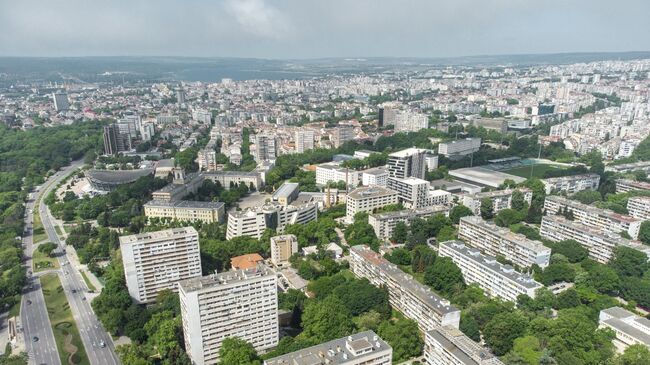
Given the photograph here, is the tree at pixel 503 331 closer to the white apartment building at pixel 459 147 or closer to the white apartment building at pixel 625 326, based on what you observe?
the white apartment building at pixel 625 326

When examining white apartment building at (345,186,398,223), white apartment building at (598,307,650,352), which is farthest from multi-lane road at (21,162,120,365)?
white apartment building at (598,307,650,352)

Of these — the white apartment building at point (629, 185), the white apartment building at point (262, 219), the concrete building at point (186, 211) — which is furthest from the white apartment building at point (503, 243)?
the white apartment building at point (629, 185)

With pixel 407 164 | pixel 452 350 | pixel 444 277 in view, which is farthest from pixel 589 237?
pixel 452 350

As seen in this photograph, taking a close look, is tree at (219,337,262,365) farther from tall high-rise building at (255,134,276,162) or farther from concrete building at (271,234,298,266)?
tall high-rise building at (255,134,276,162)

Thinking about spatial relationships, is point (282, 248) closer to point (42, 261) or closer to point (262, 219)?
point (262, 219)

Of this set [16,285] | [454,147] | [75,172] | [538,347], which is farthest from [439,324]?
[75,172]

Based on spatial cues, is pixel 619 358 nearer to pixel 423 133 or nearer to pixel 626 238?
pixel 626 238

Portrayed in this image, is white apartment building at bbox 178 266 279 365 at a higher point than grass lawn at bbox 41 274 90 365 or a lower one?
higher
